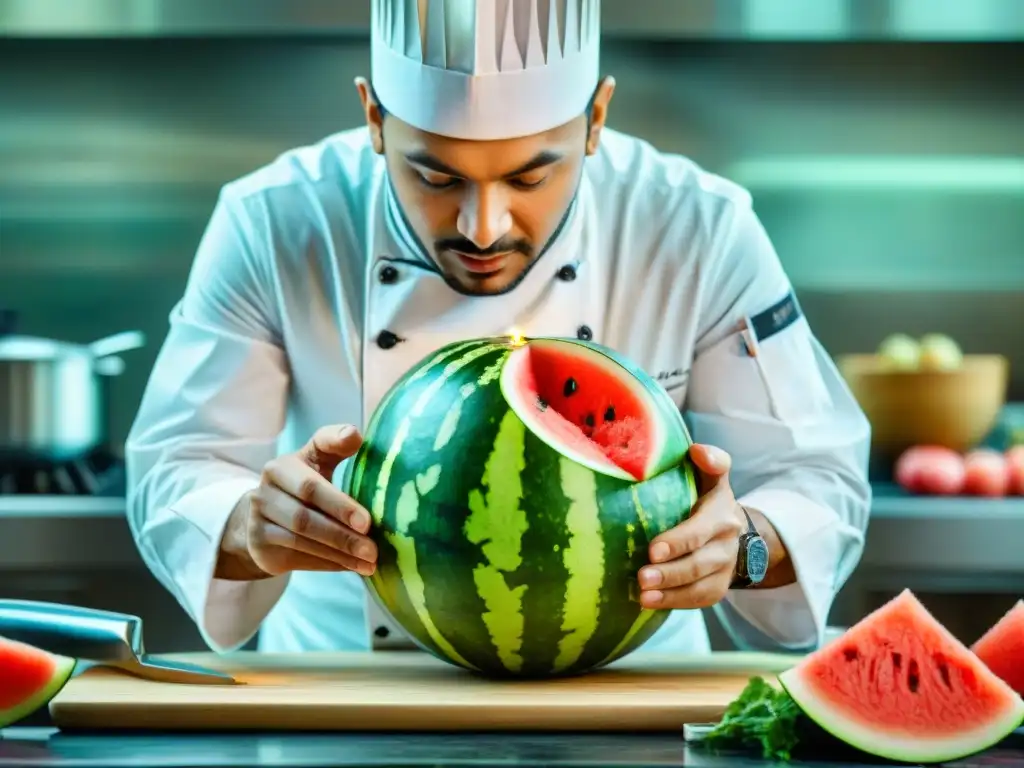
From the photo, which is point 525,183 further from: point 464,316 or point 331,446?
point 331,446

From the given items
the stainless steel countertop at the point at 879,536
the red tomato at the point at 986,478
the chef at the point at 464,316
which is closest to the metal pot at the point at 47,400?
the stainless steel countertop at the point at 879,536

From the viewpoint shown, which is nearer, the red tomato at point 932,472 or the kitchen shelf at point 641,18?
the red tomato at point 932,472

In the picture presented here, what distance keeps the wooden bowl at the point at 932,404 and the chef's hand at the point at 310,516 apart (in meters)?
2.29

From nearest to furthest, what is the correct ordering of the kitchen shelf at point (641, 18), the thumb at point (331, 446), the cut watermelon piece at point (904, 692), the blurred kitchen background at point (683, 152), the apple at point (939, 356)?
the cut watermelon piece at point (904, 692) → the thumb at point (331, 446) → the kitchen shelf at point (641, 18) → the apple at point (939, 356) → the blurred kitchen background at point (683, 152)

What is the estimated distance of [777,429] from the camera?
207 centimetres

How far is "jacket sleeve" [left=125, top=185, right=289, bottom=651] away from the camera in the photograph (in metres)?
1.93

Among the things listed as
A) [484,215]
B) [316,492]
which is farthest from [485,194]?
[316,492]

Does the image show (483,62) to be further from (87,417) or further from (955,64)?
(955,64)

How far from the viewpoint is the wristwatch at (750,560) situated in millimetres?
1728

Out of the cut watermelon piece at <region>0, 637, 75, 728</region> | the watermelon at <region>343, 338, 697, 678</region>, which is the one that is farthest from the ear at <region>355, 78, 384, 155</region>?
the cut watermelon piece at <region>0, 637, 75, 728</region>

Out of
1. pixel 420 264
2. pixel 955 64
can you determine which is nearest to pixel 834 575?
pixel 420 264

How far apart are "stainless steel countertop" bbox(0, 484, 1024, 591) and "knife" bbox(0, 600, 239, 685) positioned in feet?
5.77

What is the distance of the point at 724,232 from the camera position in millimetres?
2230

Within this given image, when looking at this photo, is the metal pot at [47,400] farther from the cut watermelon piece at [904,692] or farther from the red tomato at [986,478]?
the cut watermelon piece at [904,692]
